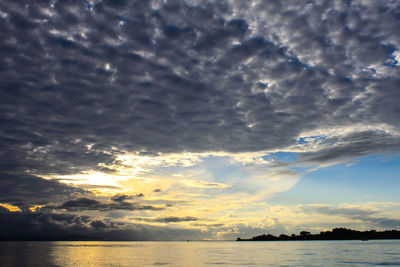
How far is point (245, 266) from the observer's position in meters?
74.6

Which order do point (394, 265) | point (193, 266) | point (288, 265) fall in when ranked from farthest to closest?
point (193, 266) → point (288, 265) → point (394, 265)

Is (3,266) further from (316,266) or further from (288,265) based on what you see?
(316,266)

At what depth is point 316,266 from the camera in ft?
233

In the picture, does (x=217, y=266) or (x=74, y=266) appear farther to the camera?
(x=74, y=266)

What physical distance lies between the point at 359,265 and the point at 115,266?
60502mm

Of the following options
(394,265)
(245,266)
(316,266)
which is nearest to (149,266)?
(245,266)

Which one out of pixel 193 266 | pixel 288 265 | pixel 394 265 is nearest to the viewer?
pixel 394 265

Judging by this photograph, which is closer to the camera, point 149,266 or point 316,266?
point 316,266

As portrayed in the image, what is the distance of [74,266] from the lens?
266 feet

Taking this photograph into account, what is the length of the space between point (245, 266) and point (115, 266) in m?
34.2

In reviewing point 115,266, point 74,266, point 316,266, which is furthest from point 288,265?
point 74,266

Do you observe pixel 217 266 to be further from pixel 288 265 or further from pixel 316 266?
pixel 316 266

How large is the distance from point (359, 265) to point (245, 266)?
26289 mm

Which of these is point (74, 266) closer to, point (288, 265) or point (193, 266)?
point (193, 266)
